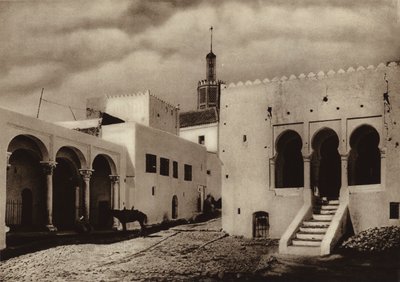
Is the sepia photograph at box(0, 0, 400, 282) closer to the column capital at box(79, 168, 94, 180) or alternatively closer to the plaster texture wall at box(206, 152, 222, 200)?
the column capital at box(79, 168, 94, 180)

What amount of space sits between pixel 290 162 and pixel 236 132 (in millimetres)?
1634

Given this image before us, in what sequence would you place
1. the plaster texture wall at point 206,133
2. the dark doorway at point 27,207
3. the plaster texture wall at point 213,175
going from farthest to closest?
the plaster texture wall at point 206,133
the plaster texture wall at point 213,175
the dark doorway at point 27,207

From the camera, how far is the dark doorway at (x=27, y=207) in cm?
1950

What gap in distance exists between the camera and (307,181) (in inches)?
633

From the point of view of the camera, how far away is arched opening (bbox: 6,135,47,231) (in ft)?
62.5

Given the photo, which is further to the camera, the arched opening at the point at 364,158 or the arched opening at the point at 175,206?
the arched opening at the point at 175,206

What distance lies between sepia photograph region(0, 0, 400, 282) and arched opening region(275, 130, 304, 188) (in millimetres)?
37

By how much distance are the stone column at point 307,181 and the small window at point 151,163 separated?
724cm

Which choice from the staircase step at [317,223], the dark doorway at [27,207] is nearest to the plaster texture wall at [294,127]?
the staircase step at [317,223]

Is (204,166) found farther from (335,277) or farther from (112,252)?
(335,277)

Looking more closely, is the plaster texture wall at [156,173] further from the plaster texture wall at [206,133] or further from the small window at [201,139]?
the small window at [201,139]

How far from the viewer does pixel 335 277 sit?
11.9 meters

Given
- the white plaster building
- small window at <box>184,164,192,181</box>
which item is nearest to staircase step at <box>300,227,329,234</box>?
small window at <box>184,164,192,181</box>

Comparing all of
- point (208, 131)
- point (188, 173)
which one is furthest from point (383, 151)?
point (208, 131)
